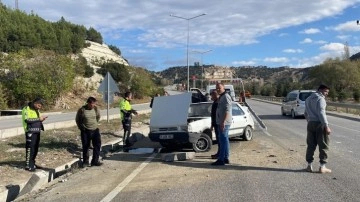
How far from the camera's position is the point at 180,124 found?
42.2 feet

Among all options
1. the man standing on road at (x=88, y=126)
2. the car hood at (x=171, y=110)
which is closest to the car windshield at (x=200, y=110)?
the car hood at (x=171, y=110)

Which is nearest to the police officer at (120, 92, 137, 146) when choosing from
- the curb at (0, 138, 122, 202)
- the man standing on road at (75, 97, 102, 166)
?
the curb at (0, 138, 122, 202)

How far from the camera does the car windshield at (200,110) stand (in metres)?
14.2

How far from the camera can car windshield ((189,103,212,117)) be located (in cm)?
1417

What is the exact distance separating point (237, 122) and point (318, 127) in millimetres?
5601

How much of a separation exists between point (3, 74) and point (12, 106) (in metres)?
3.36

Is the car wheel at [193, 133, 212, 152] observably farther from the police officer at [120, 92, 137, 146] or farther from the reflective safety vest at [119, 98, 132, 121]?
the reflective safety vest at [119, 98, 132, 121]

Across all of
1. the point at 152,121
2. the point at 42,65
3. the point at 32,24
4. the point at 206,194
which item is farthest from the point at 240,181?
the point at 32,24

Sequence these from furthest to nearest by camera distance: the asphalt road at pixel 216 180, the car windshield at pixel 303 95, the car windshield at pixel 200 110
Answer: the car windshield at pixel 303 95 < the car windshield at pixel 200 110 < the asphalt road at pixel 216 180

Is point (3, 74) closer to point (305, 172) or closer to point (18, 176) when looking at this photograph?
point (18, 176)

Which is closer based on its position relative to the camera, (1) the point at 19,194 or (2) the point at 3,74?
(1) the point at 19,194

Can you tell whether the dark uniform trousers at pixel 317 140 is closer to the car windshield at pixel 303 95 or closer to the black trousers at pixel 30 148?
the black trousers at pixel 30 148

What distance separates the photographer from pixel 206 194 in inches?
297

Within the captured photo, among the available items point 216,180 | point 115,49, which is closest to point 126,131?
point 216,180
